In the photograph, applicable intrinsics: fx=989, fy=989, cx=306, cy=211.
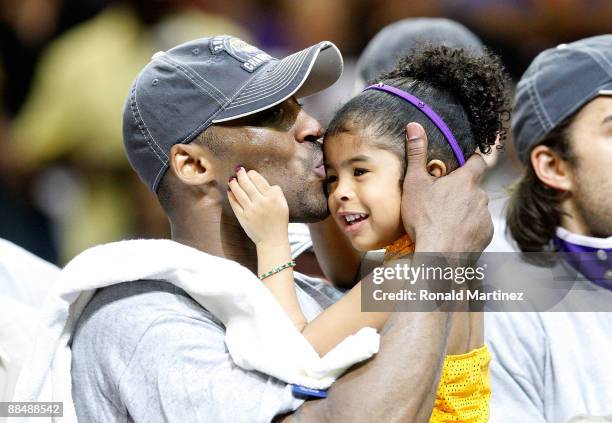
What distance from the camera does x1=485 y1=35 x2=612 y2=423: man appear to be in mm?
3012

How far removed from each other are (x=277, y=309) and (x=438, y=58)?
2.90 ft

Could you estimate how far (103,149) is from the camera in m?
4.70

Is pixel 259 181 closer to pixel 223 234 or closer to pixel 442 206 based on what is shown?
pixel 223 234

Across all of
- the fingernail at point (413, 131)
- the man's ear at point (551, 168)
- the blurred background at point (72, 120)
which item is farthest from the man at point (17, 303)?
the man's ear at point (551, 168)

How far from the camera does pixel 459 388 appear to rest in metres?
2.54

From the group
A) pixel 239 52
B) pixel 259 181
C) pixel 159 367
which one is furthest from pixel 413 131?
pixel 159 367

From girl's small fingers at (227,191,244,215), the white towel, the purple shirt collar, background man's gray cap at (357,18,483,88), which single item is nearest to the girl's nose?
girl's small fingers at (227,191,244,215)

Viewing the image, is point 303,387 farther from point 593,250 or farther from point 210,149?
point 593,250

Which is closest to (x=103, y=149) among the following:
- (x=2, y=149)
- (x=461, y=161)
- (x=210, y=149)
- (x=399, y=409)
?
(x=2, y=149)

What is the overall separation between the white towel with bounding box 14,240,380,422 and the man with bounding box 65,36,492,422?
37mm

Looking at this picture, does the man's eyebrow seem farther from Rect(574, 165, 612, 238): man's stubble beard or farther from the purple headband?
the purple headband

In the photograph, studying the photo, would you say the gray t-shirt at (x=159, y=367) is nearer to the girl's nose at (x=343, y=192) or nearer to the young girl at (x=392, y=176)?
the young girl at (x=392, y=176)

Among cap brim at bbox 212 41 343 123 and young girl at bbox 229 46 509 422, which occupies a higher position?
cap brim at bbox 212 41 343 123

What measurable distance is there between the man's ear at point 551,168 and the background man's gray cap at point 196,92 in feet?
3.56
